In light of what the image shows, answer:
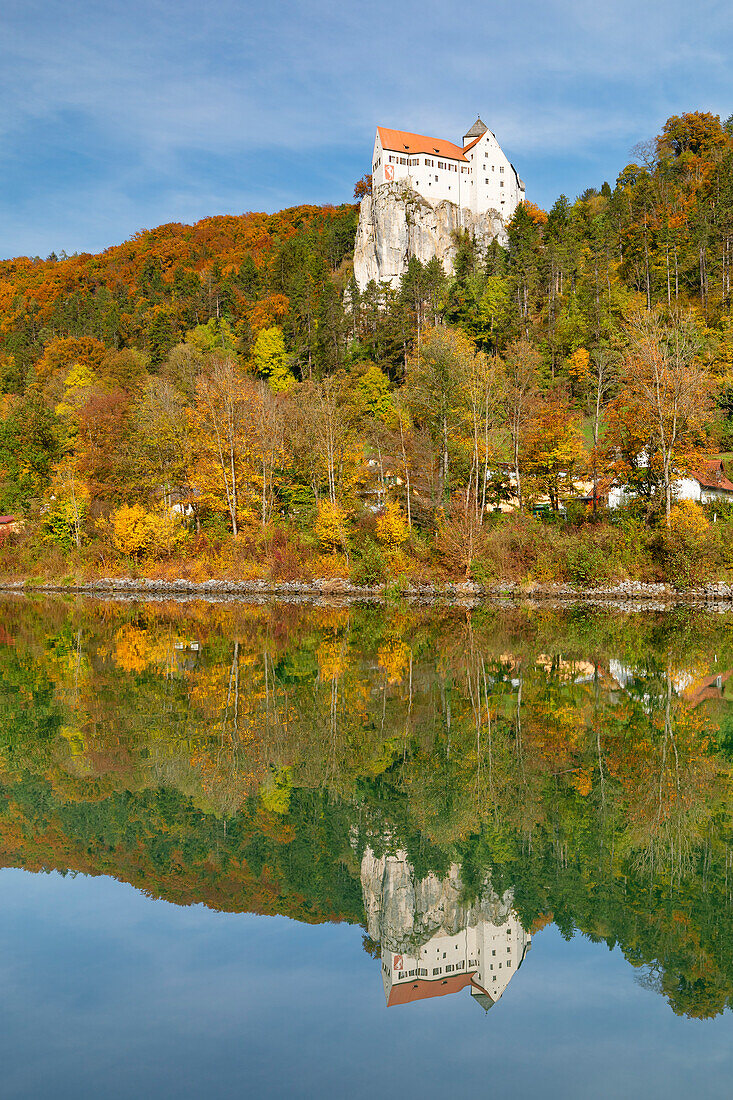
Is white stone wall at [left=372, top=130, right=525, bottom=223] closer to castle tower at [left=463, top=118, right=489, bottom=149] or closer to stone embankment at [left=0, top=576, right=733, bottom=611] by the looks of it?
castle tower at [left=463, top=118, right=489, bottom=149]

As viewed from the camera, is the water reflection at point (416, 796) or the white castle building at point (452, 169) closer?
the water reflection at point (416, 796)

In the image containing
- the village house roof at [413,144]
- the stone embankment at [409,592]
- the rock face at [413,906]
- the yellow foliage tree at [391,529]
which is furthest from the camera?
the village house roof at [413,144]

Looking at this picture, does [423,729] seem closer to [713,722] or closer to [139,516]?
[713,722]

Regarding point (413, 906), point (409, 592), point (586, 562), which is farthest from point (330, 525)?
point (413, 906)

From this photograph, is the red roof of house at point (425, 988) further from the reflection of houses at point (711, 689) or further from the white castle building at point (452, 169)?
the white castle building at point (452, 169)

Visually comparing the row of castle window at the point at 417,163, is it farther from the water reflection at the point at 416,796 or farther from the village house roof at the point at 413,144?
the water reflection at the point at 416,796

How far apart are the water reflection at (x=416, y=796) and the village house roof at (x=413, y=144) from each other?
256 feet

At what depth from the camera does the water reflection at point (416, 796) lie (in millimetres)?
6770

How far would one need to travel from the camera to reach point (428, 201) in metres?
82.7

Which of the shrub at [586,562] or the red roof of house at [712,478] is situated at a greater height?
the red roof of house at [712,478]

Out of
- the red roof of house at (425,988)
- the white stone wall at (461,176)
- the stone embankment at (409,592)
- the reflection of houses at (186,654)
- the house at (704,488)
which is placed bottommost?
the stone embankment at (409,592)

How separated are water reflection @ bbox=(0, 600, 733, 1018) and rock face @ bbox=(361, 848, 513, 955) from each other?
0.07 ft

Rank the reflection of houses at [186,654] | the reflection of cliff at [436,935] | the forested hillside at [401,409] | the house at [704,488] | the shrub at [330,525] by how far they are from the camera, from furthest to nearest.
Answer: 1. the house at [704,488]
2. the shrub at [330,525]
3. the forested hillside at [401,409]
4. the reflection of houses at [186,654]
5. the reflection of cliff at [436,935]

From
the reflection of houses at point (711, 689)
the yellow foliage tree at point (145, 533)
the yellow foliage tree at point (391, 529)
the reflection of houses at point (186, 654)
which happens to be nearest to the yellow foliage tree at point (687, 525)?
the yellow foliage tree at point (391, 529)
